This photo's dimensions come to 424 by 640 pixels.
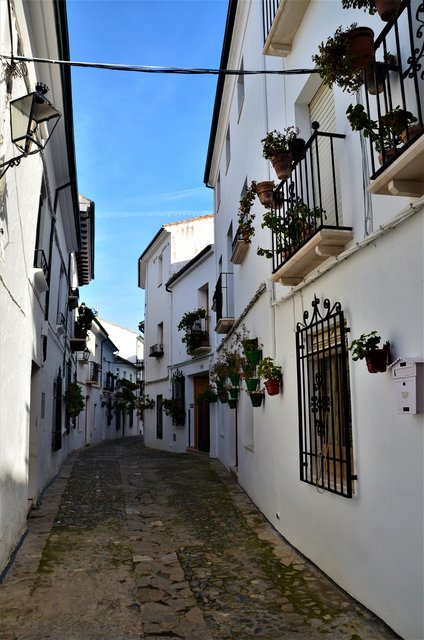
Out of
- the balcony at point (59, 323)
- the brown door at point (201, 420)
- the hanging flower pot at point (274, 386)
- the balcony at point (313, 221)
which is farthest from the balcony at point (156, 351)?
the balcony at point (313, 221)

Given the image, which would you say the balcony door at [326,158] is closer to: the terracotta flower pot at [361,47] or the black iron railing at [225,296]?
the terracotta flower pot at [361,47]

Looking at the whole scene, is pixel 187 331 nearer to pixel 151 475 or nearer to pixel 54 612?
pixel 151 475

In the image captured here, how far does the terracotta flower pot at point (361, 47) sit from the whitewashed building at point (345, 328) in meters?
0.07

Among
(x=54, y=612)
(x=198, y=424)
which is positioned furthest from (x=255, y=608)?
(x=198, y=424)

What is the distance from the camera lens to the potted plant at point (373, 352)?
11.5 ft

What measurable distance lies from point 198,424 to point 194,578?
1153 cm

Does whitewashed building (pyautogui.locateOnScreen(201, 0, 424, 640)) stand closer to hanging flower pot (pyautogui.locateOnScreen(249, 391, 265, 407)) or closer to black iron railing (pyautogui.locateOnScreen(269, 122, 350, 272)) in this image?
black iron railing (pyautogui.locateOnScreen(269, 122, 350, 272))

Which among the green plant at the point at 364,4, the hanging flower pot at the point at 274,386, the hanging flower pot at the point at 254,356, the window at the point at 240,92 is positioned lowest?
the hanging flower pot at the point at 274,386

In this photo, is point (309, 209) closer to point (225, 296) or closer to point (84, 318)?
point (225, 296)

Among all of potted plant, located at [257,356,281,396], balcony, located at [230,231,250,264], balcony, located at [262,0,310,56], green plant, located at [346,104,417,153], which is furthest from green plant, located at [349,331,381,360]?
balcony, located at [230,231,250,264]

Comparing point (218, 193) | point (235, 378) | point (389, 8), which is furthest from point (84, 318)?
point (389, 8)

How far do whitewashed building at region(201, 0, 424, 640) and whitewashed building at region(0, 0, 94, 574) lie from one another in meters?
2.56

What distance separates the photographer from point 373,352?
3518 mm

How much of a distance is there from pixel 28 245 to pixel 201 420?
10.9 metres
